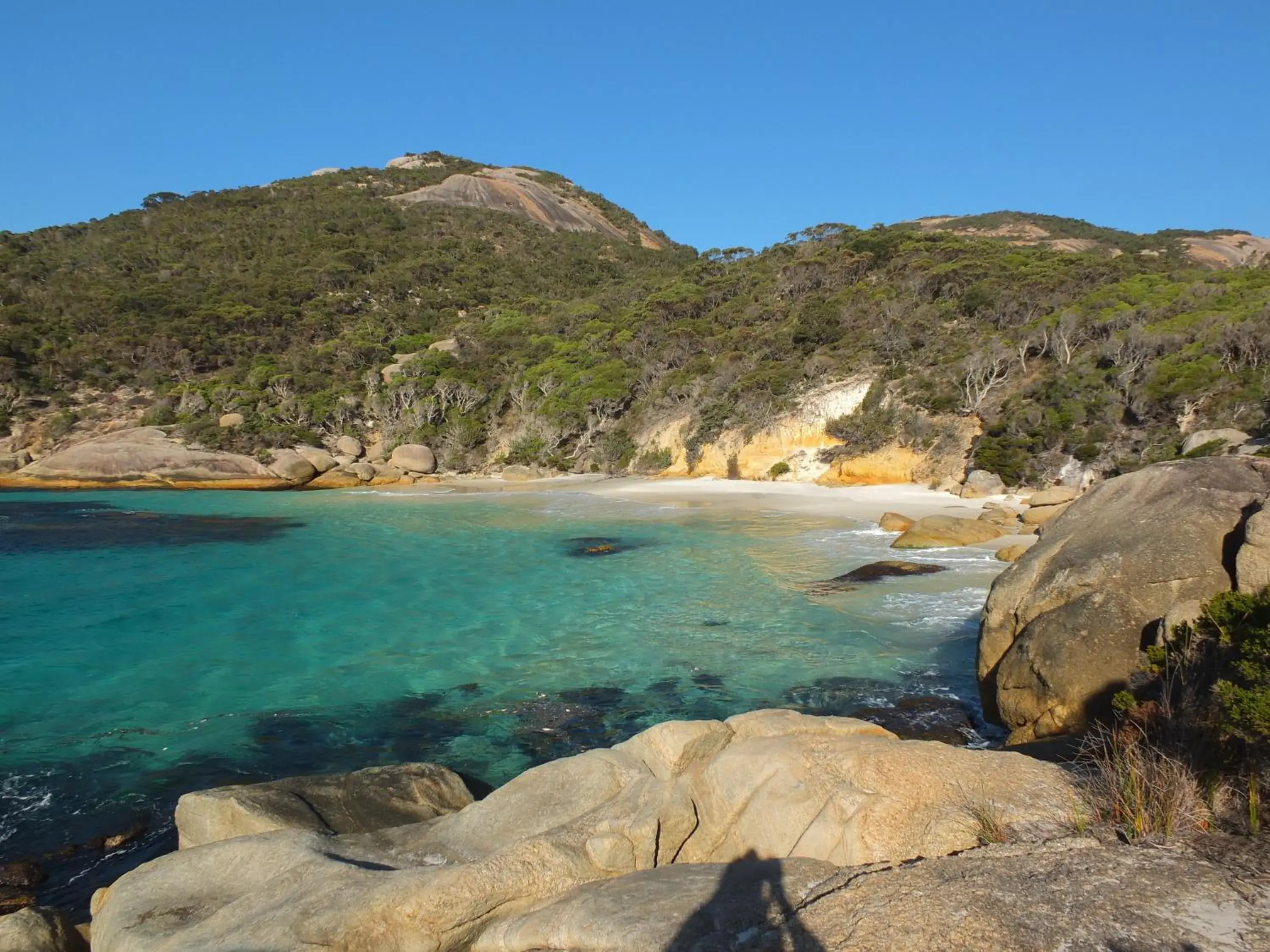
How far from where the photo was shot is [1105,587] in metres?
7.00

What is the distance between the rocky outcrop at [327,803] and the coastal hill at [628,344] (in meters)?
24.3

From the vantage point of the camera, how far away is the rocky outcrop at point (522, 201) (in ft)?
311

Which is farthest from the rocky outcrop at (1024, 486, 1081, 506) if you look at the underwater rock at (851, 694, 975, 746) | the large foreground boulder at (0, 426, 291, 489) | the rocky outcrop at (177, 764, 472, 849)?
the large foreground boulder at (0, 426, 291, 489)

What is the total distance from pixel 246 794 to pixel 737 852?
380cm

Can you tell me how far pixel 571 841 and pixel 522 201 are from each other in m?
104

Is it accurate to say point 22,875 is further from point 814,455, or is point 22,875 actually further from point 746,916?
point 814,455

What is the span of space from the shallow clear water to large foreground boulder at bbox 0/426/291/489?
18029 millimetres

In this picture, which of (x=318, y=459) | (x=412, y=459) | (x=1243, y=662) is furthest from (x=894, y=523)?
(x=318, y=459)

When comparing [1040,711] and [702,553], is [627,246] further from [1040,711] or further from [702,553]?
[1040,711]

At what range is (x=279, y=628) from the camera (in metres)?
12.6

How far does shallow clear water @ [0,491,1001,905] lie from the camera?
7562 mm

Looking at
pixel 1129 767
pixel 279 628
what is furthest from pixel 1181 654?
pixel 279 628

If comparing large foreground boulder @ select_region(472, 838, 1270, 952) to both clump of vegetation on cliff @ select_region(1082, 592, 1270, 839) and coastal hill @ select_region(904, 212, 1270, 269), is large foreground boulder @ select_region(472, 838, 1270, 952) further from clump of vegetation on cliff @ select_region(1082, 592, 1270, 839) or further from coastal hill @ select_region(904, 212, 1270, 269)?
coastal hill @ select_region(904, 212, 1270, 269)

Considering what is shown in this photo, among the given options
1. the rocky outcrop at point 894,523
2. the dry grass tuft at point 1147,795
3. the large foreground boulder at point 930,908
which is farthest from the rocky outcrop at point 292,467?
→ the dry grass tuft at point 1147,795
